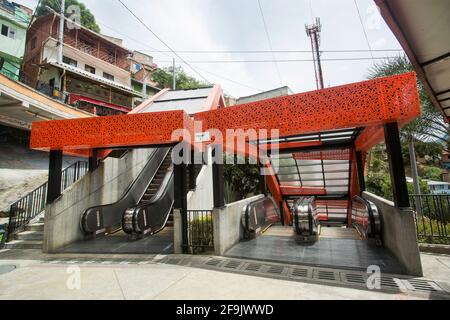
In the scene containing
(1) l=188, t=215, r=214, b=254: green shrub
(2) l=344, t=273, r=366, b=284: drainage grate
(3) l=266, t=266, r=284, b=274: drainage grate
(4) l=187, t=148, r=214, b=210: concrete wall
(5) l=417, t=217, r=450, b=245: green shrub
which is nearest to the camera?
(2) l=344, t=273, r=366, b=284: drainage grate

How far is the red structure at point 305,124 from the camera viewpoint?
412 centimetres

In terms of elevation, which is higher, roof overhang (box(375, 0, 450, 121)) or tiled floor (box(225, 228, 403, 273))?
roof overhang (box(375, 0, 450, 121))

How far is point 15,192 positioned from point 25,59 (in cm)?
1756

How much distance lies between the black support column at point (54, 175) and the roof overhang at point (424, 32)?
25.4 feet

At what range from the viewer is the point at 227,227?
604cm

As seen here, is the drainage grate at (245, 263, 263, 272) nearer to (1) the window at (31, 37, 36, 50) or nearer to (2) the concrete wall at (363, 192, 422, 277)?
(2) the concrete wall at (363, 192, 422, 277)

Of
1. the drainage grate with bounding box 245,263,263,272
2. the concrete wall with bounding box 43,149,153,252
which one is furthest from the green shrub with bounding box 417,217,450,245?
the concrete wall with bounding box 43,149,153,252

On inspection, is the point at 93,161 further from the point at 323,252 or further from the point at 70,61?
the point at 70,61

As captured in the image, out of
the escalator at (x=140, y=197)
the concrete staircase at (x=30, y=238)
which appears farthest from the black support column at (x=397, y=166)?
the concrete staircase at (x=30, y=238)

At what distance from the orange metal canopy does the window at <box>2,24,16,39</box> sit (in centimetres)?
1883

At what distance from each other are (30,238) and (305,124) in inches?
337

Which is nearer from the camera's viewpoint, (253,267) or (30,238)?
(253,267)

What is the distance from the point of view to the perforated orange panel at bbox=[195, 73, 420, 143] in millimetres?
3990

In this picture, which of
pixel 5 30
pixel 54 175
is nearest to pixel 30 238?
pixel 54 175
